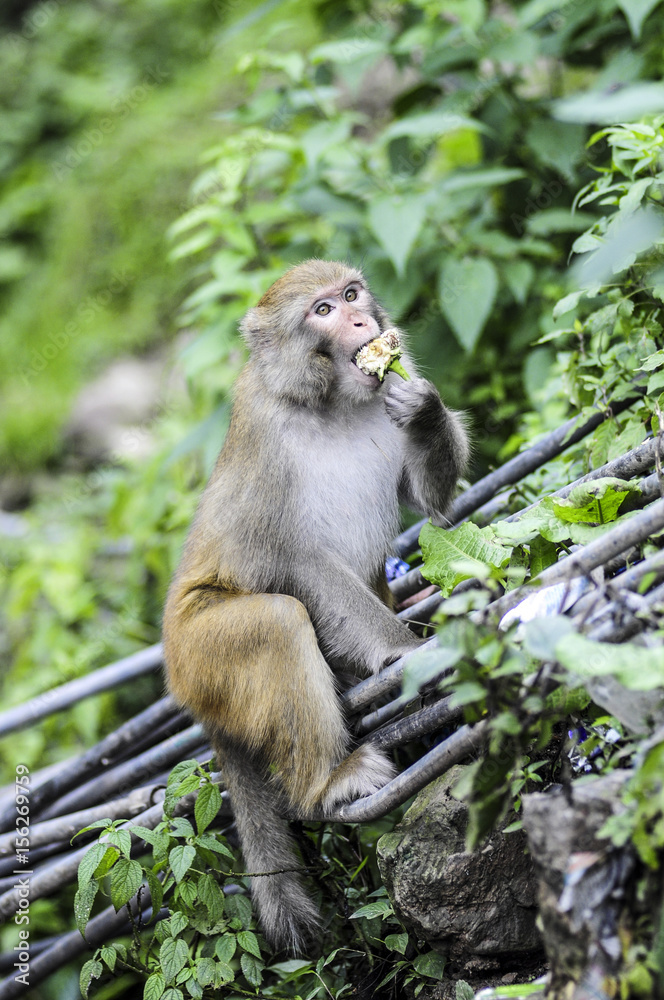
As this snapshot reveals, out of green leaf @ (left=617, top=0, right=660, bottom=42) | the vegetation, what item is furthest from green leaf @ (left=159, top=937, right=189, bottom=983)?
green leaf @ (left=617, top=0, right=660, bottom=42)

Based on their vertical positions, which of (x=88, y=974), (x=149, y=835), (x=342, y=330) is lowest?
(x=88, y=974)

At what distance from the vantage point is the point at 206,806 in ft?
8.95

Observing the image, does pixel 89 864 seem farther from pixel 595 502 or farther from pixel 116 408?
pixel 116 408

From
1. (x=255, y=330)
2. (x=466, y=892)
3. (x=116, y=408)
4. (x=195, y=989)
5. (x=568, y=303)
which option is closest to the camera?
(x=466, y=892)

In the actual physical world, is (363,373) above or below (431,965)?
above

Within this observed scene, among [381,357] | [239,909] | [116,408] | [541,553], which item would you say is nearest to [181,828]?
[239,909]

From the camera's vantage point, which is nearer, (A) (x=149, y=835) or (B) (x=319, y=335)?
(A) (x=149, y=835)

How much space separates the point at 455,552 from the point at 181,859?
3.83 ft

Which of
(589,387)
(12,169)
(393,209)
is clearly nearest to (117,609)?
(393,209)

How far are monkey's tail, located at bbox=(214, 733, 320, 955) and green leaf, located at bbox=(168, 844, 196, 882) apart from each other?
223 mm

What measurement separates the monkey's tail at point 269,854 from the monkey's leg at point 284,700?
9cm

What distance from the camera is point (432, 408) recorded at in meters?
3.08

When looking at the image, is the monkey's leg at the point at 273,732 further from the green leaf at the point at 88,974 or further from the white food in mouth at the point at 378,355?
→ the white food in mouth at the point at 378,355

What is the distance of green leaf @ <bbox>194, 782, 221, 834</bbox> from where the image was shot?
2.71 metres
